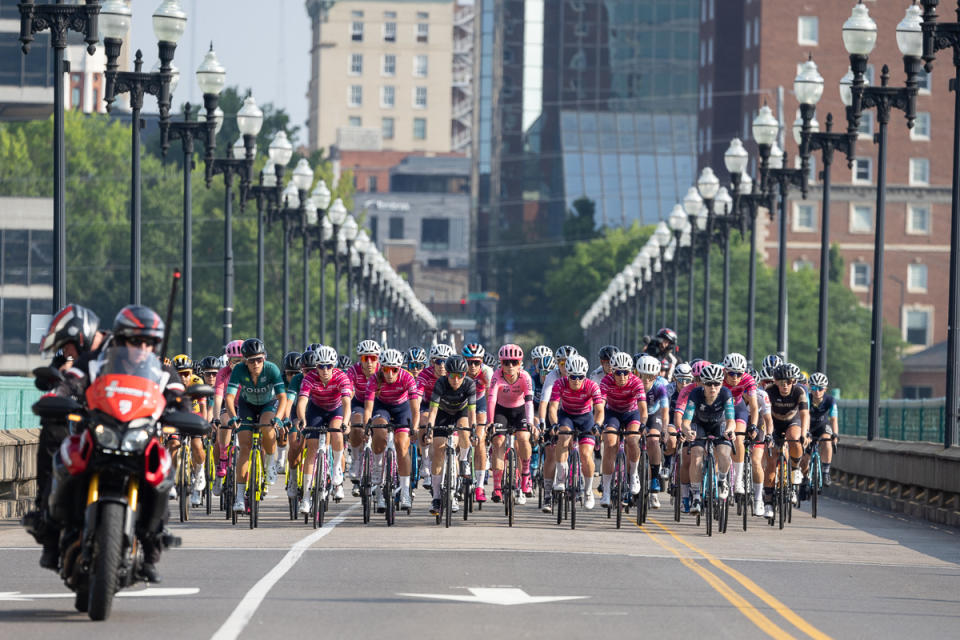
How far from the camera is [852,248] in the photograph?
437ft

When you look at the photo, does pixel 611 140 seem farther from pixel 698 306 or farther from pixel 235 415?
pixel 235 415

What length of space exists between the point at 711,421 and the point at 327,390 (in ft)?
13.9

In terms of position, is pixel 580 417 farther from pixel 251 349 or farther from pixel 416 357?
pixel 416 357

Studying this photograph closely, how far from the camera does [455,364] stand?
75.2ft

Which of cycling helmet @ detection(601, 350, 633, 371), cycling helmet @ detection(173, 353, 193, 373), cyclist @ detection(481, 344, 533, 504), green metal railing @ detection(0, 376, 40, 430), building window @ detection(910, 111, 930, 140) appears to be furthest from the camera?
building window @ detection(910, 111, 930, 140)

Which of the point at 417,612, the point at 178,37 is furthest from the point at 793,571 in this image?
the point at 178,37

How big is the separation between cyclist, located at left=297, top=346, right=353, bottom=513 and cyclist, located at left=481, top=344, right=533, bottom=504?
208cm

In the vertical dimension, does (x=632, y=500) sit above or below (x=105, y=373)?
below

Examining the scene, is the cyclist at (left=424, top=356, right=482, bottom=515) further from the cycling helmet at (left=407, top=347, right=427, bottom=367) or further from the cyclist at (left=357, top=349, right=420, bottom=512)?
the cycling helmet at (left=407, top=347, right=427, bottom=367)

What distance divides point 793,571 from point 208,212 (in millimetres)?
94851

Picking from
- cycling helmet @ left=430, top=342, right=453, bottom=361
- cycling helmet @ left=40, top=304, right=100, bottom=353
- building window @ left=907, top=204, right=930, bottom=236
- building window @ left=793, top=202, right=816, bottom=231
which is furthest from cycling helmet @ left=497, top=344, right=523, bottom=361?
building window @ left=907, top=204, right=930, bottom=236

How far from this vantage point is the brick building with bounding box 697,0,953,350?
5217 inches

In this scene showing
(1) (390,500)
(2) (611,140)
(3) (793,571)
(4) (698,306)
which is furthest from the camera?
(2) (611,140)

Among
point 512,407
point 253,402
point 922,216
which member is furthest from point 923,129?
point 253,402
